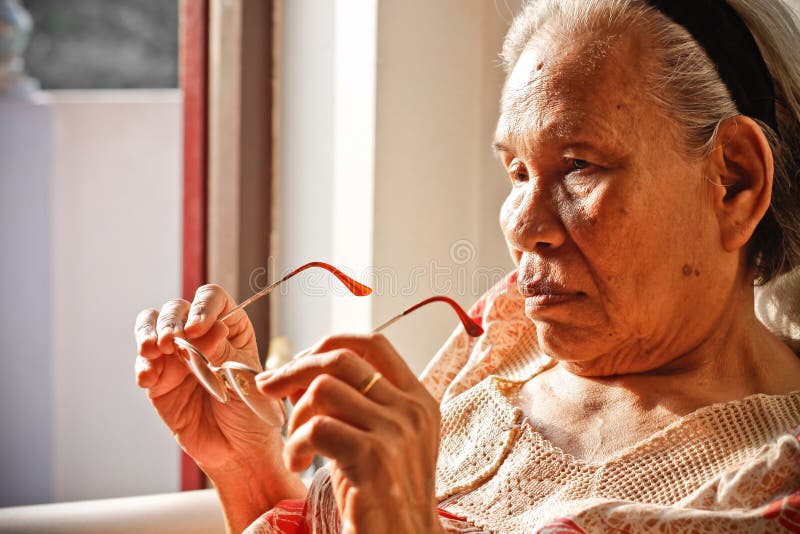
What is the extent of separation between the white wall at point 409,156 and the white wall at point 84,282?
5.22 ft

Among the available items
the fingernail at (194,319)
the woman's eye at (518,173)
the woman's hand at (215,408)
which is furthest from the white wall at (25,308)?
the woman's eye at (518,173)

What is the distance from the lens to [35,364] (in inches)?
141

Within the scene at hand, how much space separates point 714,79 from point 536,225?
0.29 m

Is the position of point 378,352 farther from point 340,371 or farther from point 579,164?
point 579,164

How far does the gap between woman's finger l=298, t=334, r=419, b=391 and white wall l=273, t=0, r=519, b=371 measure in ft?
3.20

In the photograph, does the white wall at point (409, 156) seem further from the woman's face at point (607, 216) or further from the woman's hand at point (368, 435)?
the woman's hand at point (368, 435)

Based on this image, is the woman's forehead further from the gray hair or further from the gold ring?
the gold ring

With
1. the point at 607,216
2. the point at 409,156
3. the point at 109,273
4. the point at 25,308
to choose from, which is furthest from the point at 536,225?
the point at 25,308

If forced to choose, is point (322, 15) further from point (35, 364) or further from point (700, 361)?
point (35, 364)

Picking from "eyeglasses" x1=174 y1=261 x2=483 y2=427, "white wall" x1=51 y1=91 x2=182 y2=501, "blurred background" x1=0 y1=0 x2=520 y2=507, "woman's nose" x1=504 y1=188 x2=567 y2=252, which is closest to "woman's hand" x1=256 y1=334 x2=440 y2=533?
"eyeglasses" x1=174 y1=261 x2=483 y2=427

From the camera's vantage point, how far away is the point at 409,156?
6.20ft

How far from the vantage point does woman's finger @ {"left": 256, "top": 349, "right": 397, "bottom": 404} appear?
0.80 metres

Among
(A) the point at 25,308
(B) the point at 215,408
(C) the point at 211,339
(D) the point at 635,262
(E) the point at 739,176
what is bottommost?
(A) the point at 25,308

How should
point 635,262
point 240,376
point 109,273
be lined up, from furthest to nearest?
1. point 109,273
2. point 635,262
3. point 240,376
